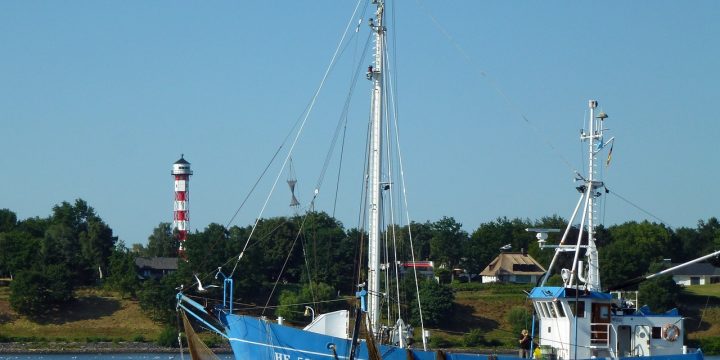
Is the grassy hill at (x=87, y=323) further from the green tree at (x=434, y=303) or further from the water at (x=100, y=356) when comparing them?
the green tree at (x=434, y=303)

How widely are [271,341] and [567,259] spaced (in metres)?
53.8

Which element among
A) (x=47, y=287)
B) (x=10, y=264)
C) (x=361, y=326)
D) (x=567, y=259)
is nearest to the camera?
(x=361, y=326)

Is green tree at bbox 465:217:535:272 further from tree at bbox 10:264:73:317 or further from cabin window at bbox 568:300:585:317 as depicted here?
cabin window at bbox 568:300:585:317

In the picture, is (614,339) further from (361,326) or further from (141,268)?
(141,268)

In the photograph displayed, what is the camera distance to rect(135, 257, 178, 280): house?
432 feet

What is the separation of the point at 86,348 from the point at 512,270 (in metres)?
52.3

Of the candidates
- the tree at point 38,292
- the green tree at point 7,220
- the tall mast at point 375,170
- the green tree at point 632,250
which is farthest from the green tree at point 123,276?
the tall mast at point 375,170

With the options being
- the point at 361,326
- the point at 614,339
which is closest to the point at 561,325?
the point at 614,339

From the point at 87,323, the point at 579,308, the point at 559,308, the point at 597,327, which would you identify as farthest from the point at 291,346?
the point at 87,323

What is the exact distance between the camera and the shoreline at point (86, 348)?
93562 mm

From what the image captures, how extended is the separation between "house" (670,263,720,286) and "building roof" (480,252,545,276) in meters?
15.1

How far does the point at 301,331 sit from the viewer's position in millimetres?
42812

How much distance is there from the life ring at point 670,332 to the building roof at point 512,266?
85.9m

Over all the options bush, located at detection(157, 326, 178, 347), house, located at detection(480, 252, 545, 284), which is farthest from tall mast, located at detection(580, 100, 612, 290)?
house, located at detection(480, 252, 545, 284)
